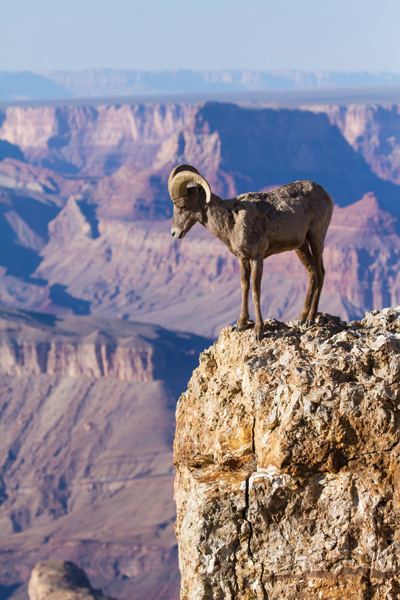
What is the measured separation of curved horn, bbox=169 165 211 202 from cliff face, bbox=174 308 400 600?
4.73 meters

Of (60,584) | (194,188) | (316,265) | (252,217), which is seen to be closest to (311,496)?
(252,217)

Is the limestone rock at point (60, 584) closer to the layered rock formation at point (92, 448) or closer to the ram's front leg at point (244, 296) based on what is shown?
the layered rock formation at point (92, 448)

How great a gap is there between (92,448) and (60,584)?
63.3 metres

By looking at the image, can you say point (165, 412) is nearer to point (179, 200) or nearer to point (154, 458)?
point (154, 458)

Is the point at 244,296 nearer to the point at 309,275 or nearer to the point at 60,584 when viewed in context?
the point at 309,275

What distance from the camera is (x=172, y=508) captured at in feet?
389

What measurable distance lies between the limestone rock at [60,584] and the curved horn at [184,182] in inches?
2516

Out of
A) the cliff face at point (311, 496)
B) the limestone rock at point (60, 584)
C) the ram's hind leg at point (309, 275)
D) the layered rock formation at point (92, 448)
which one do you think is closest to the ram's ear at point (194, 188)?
the ram's hind leg at point (309, 275)

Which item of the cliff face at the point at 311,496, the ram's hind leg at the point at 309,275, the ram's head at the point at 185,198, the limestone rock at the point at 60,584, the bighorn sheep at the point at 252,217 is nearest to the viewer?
the cliff face at the point at 311,496

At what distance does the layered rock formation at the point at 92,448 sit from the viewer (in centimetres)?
11094

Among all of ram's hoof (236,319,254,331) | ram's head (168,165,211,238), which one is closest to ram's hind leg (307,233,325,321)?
ram's hoof (236,319,254,331)

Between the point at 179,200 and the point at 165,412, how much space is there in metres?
130

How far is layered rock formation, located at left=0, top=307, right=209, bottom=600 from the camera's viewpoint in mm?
110938

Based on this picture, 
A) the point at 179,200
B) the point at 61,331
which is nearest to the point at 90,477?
the point at 61,331
